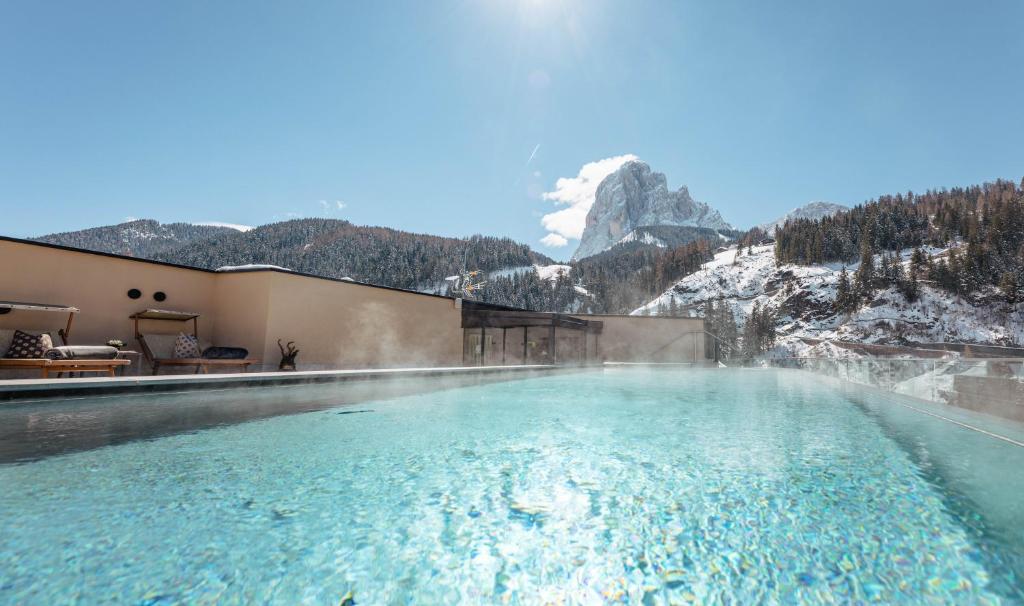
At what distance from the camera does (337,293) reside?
11.2m

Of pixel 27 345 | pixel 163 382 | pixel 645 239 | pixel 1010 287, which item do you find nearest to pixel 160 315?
pixel 27 345

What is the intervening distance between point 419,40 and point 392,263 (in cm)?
7611

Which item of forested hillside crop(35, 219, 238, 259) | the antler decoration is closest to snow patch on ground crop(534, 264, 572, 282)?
forested hillside crop(35, 219, 238, 259)

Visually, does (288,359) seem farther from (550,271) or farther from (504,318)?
(550,271)

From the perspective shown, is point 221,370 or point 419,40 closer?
point 221,370

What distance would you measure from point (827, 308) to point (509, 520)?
80.3m

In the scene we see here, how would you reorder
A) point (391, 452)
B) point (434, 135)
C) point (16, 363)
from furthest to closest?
point (434, 135) → point (16, 363) → point (391, 452)

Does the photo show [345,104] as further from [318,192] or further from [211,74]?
[318,192]

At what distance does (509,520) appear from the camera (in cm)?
226

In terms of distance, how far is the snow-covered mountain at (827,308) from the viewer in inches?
2239

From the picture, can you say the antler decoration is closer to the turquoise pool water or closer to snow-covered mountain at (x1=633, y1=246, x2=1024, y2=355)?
the turquoise pool water

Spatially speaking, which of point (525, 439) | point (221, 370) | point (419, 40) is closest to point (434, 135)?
point (419, 40)

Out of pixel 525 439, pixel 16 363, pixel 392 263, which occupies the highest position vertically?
pixel 392 263

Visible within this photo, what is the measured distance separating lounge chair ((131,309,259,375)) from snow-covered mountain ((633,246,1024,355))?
67801 millimetres
